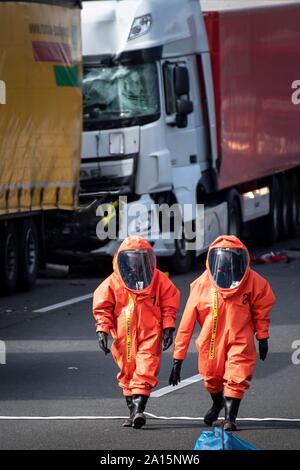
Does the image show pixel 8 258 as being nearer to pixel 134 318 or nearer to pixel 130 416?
pixel 134 318

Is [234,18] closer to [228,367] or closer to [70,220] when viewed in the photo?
[70,220]

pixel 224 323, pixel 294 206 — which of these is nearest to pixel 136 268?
pixel 224 323

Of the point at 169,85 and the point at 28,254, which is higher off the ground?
the point at 169,85

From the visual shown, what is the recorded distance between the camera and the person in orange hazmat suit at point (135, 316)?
38.1 feet

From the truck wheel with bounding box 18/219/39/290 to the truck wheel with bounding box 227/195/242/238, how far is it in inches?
177

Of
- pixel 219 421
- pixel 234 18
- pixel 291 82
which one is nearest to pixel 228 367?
pixel 219 421

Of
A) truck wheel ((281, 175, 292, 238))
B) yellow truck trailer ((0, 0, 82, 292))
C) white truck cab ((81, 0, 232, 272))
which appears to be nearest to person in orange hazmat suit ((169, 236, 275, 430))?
yellow truck trailer ((0, 0, 82, 292))

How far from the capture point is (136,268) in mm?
11789

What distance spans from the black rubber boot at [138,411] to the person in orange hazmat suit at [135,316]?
0.09 m

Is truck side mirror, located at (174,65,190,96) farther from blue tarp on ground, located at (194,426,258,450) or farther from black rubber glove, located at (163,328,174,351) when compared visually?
blue tarp on ground, located at (194,426,258,450)

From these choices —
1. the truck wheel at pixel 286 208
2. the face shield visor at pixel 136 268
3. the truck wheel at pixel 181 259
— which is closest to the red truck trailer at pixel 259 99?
the truck wheel at pixel 286 208

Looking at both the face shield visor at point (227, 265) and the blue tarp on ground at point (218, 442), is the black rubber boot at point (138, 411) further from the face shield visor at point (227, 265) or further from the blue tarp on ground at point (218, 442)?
the blue tarp on ground at point (218, 442)

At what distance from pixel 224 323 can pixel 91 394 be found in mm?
2194

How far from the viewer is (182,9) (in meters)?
23.2
